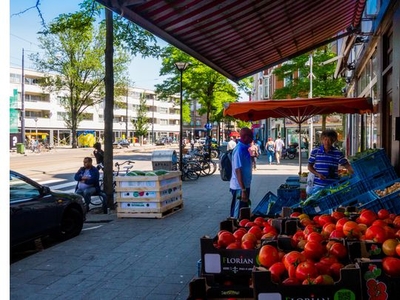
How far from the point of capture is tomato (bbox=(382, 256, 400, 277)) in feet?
7.67

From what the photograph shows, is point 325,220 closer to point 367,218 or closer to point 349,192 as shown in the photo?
point 367,218

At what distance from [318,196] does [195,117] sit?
404ft

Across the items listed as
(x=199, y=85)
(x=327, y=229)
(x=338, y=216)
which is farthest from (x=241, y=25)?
(x=199, y=85)

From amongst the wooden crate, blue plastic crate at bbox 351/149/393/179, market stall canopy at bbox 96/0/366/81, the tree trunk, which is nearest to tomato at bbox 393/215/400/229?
blue plastic crate at bbox 351/149/393/179

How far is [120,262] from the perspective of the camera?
630cm

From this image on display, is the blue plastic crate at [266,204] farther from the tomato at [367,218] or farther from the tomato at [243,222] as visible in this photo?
the tomato at [367,218]

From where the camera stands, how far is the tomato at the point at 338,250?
8.93 ft

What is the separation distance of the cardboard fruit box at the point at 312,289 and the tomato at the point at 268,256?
390mm

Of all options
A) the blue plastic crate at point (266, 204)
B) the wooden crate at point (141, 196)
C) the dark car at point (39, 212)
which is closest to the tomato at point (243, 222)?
the blue plastic crate at point (266, 204)

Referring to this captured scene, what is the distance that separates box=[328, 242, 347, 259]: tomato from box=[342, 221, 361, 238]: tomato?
0.35 meters

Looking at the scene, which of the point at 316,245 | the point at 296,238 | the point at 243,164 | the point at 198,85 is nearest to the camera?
the point at 316,245

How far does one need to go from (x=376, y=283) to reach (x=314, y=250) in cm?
48

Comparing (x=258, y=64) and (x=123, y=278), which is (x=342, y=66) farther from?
(x=123, y=278)
